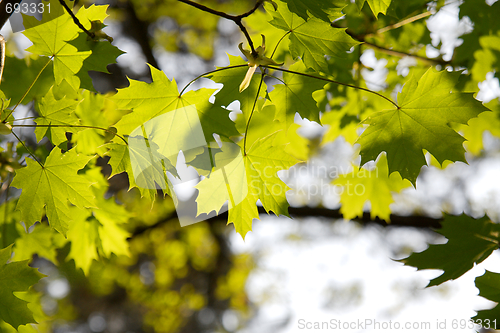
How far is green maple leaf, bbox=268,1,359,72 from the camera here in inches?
44.7

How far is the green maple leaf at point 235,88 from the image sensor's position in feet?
4.01

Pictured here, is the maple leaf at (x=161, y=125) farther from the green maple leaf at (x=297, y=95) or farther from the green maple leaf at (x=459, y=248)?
the green maple leaf at (x=459, y=248)

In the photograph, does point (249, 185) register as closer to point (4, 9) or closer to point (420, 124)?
point (420, 124)

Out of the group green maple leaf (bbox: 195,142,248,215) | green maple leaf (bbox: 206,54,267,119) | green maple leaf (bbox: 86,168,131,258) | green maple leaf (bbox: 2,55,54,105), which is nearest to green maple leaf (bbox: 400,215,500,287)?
green maple leaf (bbox: 195,142,248,215)

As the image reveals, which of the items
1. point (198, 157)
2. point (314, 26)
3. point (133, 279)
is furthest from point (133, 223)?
point (314, 26)

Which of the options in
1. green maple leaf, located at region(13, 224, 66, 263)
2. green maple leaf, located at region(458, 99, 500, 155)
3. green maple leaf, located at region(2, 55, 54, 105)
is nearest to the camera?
green maple leaf, located at region(2, 55, 54, 105)

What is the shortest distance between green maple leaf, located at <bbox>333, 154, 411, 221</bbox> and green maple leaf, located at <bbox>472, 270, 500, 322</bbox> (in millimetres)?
1446

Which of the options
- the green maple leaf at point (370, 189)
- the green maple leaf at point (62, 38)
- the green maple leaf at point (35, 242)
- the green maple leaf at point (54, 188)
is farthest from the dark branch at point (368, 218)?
the green maple leaf at point (62, 38)

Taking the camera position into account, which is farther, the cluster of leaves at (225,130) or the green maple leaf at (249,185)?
the green maple leaf at (249,185)

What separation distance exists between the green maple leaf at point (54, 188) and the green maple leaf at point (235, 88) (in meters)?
0.63

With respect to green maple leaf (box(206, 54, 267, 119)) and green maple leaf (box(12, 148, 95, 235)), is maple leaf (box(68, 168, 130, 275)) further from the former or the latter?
green maple leaf (box(206, 54, 267, 119))

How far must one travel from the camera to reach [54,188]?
126cm

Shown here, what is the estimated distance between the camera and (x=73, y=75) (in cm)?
132

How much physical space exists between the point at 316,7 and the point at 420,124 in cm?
72
